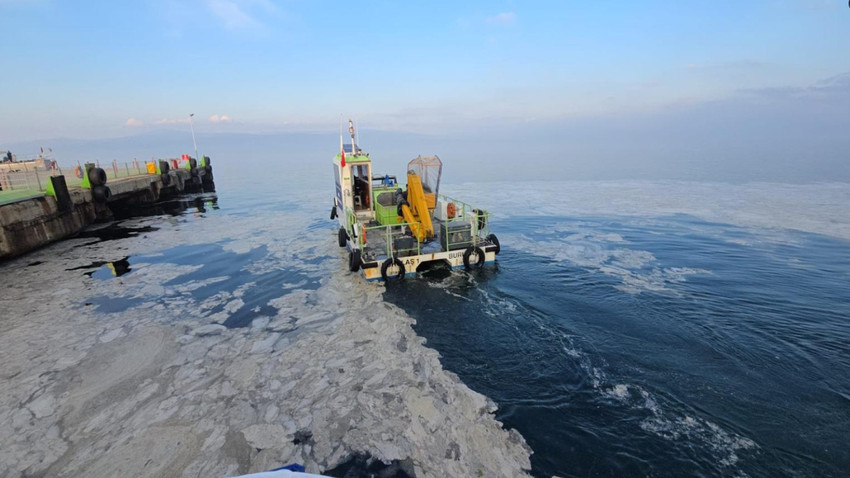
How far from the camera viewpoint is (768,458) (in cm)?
508

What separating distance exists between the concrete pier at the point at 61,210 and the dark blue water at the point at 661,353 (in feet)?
54.6

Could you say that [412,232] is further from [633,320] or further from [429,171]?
[633,320]

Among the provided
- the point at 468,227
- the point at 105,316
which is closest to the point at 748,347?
the point at 468,227

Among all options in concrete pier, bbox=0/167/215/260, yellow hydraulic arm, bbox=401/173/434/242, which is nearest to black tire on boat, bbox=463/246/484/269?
yellow hydraulic arm, bbox=401/173/434/242

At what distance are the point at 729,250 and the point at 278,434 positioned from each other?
16.0 meters

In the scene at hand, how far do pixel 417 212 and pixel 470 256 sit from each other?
2.30 meters

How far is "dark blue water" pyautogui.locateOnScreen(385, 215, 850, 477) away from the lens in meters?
5.29

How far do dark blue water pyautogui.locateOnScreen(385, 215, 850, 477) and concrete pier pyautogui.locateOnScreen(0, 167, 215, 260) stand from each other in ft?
54.6

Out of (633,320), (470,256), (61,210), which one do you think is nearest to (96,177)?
(61,210)

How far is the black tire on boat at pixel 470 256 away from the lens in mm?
12641

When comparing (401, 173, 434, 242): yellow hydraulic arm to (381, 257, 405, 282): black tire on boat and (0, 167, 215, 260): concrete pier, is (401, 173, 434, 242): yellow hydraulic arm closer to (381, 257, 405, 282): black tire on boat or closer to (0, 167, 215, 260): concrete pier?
(381, 257, 405, 282): black tire on boat

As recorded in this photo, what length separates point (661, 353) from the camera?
758 cm

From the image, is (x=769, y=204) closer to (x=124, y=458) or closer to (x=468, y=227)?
(x=468, y=227)

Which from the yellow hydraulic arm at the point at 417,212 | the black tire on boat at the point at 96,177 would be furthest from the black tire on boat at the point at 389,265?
the black tire on boat at the point at 96,177
